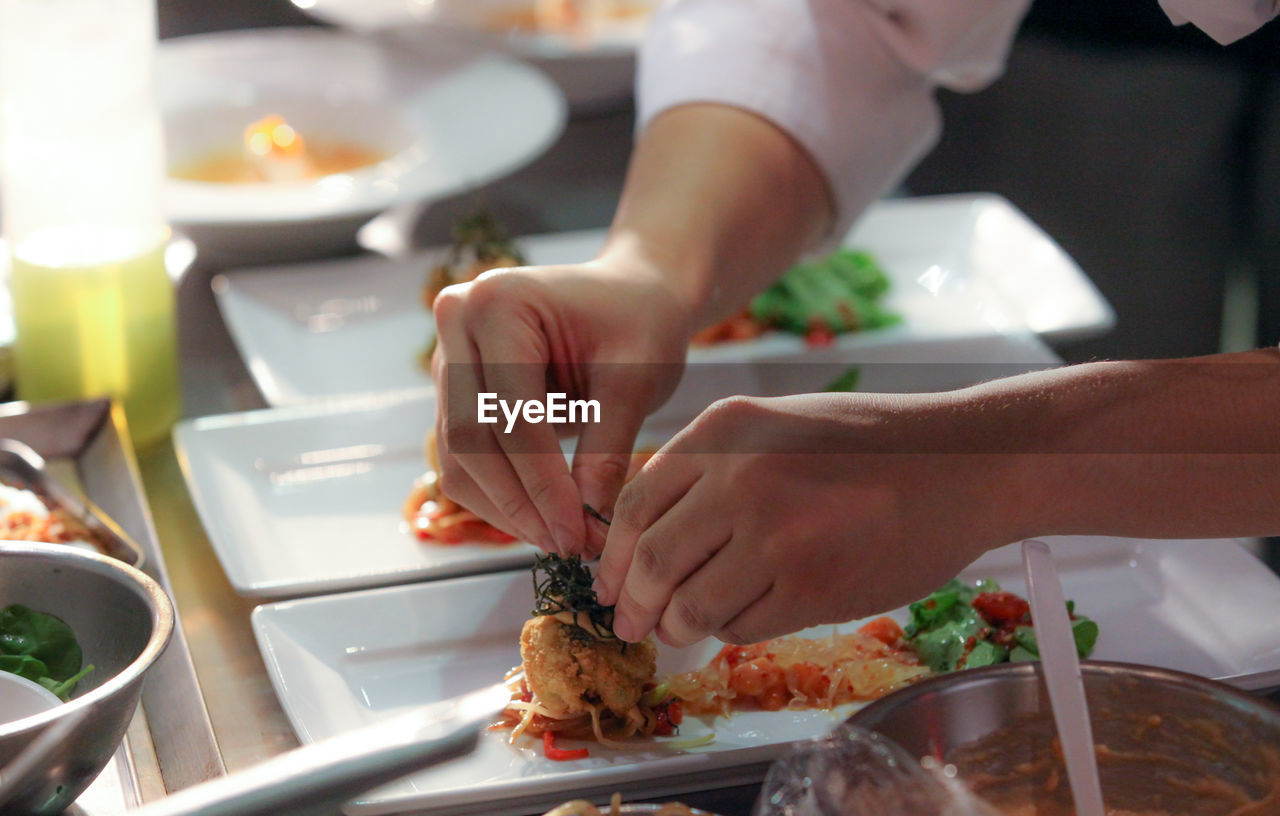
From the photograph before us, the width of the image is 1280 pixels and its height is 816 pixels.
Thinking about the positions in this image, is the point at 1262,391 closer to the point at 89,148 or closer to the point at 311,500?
the point at 311,500

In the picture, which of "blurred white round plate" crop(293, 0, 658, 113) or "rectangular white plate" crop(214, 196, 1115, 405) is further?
"blurred white round plate" crop(293, 0, 658, 113)

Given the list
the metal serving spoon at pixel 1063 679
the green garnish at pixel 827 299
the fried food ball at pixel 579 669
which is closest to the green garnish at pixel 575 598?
the fried food ball at pixel 579 669

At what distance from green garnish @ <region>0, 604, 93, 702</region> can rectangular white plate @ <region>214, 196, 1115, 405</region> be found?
735 mm

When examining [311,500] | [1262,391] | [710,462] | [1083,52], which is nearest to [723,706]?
[710,462]

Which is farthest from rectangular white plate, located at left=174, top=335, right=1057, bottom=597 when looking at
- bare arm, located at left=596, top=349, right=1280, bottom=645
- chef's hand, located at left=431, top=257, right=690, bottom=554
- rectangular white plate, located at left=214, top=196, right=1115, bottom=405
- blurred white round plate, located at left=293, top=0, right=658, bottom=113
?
blurred white round plate, located at left=293, top=0, right=658, bottom=113

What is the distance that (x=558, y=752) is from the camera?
1086 millimetres

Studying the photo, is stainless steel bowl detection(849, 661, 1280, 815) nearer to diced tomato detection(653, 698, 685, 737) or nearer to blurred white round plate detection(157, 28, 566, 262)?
diced tomato detection(653, 698, 685, 737)

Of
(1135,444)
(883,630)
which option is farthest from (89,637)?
(1135,444)

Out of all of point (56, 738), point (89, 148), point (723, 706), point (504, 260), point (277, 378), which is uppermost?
point (89, 148)

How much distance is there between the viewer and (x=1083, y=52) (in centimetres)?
471

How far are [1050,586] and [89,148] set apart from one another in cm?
110

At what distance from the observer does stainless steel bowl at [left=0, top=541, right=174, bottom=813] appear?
0.85m

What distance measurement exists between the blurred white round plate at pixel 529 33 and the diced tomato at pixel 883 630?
1349 mm

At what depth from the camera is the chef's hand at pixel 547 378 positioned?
1173mm
